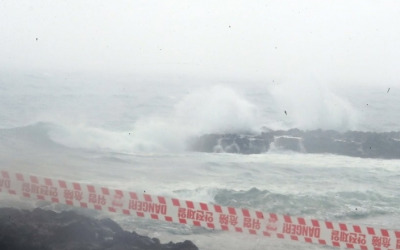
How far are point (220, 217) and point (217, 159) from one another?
13899 mm

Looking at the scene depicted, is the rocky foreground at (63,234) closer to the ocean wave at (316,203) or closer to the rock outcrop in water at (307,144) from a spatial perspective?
the ocean wave at (316,203)

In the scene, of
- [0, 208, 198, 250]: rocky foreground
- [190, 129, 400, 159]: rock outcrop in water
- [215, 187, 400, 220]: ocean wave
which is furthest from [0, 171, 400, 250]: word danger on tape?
[190, 129, 400, 159]: rock outcrop in water

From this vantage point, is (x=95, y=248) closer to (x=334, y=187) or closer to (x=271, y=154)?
(x=334, y=187)

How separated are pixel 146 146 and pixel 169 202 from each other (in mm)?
17270

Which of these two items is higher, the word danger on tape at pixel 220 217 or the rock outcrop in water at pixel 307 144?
the rock outcrop in water at pixel 307 144

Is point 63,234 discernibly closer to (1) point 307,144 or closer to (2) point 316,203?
(2) point 316,203

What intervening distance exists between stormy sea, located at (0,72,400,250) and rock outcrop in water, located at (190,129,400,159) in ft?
0.20

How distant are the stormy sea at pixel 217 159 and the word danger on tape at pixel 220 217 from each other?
1464 millimetres

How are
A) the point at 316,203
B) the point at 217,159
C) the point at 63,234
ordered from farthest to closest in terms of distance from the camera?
the point at 217,159 < the point at 316,203 < the point at 63,234

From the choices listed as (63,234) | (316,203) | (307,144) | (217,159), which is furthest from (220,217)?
(307,144)

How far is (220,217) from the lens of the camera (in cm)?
959

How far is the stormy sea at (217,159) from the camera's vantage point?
14.6 m

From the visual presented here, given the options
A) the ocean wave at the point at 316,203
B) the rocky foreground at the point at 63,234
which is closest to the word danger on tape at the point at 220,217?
the rocky foreground at the point at 63,234

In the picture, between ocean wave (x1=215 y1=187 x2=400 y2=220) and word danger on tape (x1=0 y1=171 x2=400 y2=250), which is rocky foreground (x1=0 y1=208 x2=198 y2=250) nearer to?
word danger on tape (x1=0 y1=171 x2=400 y2=250)
